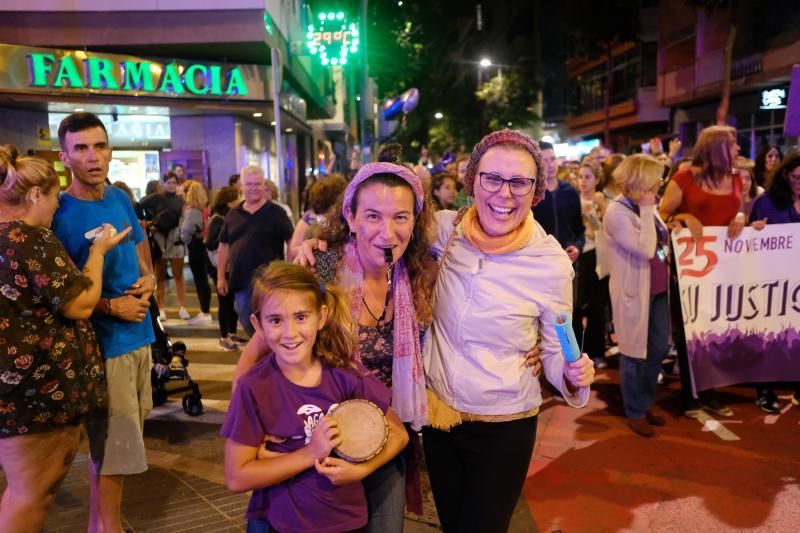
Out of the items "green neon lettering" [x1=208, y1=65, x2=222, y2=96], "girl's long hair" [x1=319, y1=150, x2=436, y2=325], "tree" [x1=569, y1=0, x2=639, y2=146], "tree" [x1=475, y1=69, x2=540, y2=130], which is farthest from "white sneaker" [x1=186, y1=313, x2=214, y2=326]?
"tree" [x1=475, y1=69, x2=540, y2=130]

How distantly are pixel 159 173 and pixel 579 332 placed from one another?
1198cm

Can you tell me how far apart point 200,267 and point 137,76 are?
4.93m

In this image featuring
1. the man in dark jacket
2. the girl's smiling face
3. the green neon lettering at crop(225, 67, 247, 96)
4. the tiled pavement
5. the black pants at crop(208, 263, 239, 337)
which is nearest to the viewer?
the girl's smiling face

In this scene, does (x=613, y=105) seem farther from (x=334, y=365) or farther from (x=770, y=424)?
(x=334, y=365)

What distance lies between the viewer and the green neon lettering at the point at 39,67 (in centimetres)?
1132

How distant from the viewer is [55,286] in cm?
267

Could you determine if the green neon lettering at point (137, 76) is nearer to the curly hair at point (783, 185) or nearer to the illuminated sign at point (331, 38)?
the illuminated sign at point (331, 38)

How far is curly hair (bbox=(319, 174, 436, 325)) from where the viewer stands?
2.52 m

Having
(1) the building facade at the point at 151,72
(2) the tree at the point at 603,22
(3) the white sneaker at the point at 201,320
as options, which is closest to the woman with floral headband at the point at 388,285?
(3) the white sneaker at the point at 201,320

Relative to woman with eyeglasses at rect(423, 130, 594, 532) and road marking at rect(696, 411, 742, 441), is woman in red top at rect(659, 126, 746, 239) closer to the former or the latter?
road marking at rect(696, 411, 742, 441)

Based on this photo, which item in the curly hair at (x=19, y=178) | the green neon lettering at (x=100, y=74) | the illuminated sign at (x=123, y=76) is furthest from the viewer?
the green neon lettering at (x=100, y=74)

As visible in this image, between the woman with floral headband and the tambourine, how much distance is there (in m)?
0.31

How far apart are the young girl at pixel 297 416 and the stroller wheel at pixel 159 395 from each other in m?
3.89

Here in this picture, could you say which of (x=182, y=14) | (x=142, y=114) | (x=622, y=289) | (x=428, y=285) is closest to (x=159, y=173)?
(x=142, y=114)
